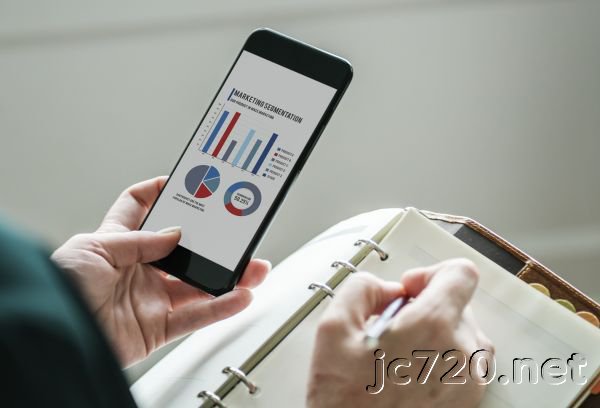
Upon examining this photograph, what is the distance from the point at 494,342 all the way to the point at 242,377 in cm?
19

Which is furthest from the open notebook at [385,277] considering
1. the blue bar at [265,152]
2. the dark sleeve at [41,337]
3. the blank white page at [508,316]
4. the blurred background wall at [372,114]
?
the blurred background wall at [372,114]

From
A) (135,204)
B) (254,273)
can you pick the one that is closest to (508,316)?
(254,273)

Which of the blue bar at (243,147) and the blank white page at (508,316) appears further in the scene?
the blue bar at (243,147)

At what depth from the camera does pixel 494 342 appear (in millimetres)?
555

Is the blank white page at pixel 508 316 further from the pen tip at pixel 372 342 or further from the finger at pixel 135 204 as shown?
the finger at pixel 135 204

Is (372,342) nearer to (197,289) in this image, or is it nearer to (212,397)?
(212,397)

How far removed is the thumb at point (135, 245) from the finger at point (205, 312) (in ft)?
0.19

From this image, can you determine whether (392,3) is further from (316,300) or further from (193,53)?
(316,300)

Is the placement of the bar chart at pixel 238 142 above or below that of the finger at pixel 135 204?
above

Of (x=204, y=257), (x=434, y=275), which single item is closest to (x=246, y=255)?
(x=204, y=257)

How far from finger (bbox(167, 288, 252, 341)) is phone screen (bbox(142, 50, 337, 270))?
4 cm

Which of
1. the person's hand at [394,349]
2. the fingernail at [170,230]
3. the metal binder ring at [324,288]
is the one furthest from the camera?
the fingernail at [170,230]

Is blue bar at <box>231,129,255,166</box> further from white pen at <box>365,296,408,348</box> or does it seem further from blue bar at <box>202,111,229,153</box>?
white pen at <box>365,296,408,348</box>

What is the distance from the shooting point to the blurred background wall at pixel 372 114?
3.89 ft
